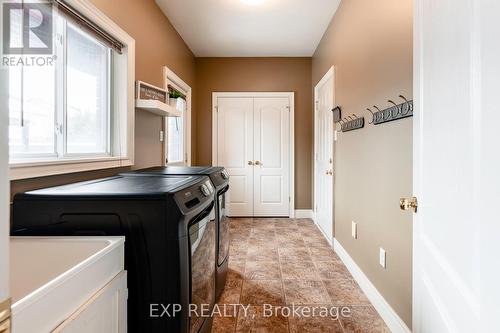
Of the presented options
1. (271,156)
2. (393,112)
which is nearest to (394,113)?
(393,112)

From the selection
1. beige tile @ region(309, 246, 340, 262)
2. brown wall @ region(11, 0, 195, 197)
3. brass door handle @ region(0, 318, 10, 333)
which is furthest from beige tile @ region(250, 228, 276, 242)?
brass door handle @ region(0, 318, 10, 333)

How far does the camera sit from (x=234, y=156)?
4.74 meters

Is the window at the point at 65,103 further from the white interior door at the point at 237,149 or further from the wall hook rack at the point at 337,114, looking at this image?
the white interior door at the point at 237,149

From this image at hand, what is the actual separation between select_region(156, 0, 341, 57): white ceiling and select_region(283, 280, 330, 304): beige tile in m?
2.78

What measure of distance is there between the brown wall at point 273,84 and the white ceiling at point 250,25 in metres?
0.15

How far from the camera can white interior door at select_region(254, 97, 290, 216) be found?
4684 mm

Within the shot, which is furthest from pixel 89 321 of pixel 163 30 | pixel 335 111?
pixel 163 30

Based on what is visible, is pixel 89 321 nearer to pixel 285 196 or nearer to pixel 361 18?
pixel 361 18

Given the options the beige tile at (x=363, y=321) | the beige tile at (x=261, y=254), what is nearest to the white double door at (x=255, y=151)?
the beige tile at (x=261, y=254)

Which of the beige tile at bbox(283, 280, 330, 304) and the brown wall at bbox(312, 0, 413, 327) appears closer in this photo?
the brown wall at bbox(312, 0, 413, 327)

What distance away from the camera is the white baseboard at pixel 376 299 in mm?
1679

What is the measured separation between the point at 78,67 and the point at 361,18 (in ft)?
7.16

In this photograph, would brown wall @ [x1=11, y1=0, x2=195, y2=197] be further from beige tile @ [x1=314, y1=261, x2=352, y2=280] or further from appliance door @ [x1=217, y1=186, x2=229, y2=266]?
beige tile @ [x1=314, y1=261, x2=352, y2=280]

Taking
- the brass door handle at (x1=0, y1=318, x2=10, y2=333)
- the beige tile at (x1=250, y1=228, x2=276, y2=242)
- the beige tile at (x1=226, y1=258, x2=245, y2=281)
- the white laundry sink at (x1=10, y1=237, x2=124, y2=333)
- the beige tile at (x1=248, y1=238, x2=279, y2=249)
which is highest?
the brass door handle at (x1=0, y1=318, x2=10, y2=333)
